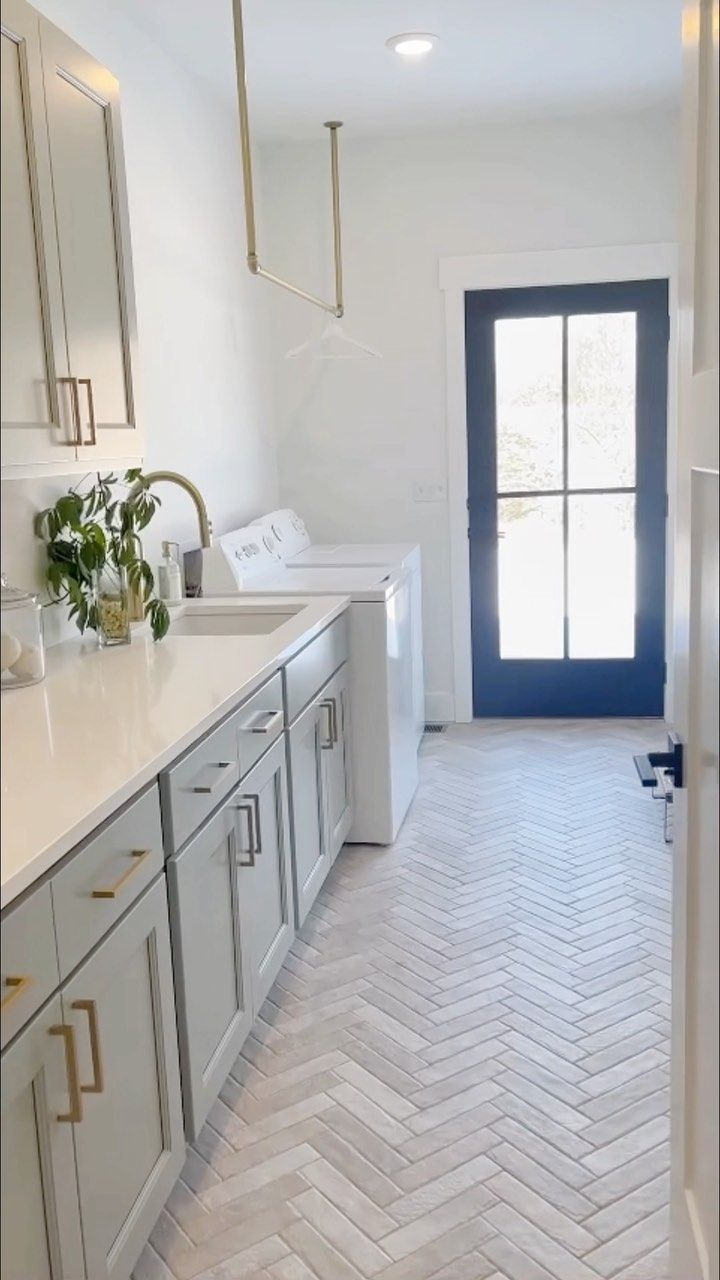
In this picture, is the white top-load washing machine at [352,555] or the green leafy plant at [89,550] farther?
the white top-load washing machine at [352,555]

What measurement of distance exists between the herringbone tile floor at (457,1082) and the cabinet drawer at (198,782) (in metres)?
0.67

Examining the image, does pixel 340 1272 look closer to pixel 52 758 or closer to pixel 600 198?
pixel 52 758

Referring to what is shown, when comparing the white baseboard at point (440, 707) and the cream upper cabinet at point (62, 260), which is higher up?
the cream upper cabinet at point (62, 260)

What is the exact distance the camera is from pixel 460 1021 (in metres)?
2.47

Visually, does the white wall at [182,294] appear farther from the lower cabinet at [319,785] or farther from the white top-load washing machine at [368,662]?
the lower cabinet at [319,785]

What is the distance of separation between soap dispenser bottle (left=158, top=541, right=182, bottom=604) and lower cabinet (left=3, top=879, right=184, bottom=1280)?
4.46 feet

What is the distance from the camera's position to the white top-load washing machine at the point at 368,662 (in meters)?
3.36

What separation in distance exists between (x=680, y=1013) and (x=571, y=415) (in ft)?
11.3

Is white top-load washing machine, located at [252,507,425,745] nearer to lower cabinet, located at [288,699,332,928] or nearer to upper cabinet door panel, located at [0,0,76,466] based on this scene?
lower cabinet, located at [288,699,332,928]

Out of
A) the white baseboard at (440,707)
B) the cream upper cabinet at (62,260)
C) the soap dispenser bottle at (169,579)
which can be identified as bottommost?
the white baseboard at (440,707)

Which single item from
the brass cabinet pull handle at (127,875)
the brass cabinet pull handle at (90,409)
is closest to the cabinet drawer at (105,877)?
the brass cabinet pull handle at (127,875)

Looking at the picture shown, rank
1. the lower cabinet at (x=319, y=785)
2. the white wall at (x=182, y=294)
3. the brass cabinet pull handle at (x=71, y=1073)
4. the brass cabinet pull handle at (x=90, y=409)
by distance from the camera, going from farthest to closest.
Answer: the white wall at (x=182, y=294) → the lower cabinet at (x=319, y=785) → the brass cabinet pull handle at (x=90, y=409) → the brass cabinet pull handle at (x=71, y=1073)

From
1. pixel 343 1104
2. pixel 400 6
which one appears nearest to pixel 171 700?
pixel 343 1104

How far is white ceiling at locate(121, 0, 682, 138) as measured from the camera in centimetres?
316
